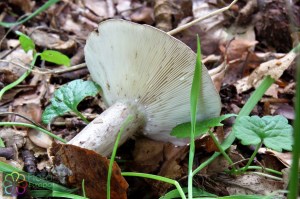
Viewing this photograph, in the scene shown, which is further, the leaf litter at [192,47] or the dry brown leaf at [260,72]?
the dry brown leaf at [260,72]

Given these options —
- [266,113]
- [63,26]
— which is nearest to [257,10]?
[266,113]

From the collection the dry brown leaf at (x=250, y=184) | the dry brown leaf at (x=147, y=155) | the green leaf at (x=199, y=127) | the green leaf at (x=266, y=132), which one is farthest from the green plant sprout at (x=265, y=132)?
the dry brown leaf at (x=147, y=155)

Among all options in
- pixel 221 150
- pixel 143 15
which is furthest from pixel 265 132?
pixel 143 15

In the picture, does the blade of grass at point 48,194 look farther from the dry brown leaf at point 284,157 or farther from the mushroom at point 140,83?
the dry brown leaf at point 284,157

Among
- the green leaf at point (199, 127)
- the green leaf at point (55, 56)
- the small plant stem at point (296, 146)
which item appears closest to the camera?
the small plant stem at point (296, 146)

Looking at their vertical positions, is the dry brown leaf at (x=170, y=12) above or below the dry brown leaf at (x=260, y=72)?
above

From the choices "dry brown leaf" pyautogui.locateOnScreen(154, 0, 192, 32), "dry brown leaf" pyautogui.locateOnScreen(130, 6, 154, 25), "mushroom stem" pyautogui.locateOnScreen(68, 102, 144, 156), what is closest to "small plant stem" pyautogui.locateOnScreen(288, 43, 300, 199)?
"mushroom stem" pyautogui.locateOnScreen(68, 102, 144, 156)

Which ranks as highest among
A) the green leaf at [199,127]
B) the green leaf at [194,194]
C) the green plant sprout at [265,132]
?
the green plant sprout at [265,132]

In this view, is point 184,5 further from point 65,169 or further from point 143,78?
point 65,169
